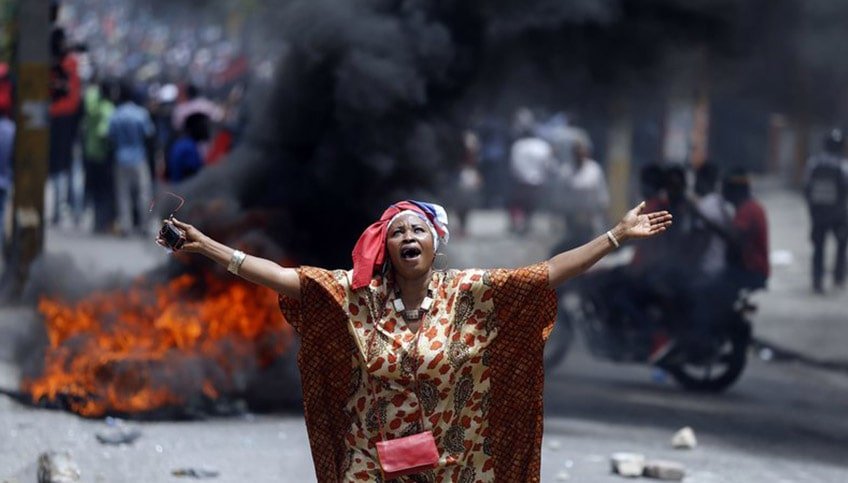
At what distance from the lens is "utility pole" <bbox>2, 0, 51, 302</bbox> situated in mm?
10633

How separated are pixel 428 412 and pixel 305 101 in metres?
6.66

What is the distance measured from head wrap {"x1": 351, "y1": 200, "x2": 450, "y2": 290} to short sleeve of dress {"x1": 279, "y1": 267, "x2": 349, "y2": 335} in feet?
0.17

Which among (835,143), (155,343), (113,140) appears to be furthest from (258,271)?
(113,140)

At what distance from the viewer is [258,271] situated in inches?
170

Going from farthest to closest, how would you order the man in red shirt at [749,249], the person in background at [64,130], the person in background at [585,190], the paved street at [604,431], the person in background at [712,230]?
the person in background at [585,190]
the person in background at [64,130]
the person in background at [712,230]
the man in red shirt at [749,249]
the paved street at [604,431]

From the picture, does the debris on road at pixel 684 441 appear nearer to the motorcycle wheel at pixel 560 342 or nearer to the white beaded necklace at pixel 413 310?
the motorcycle wheel at pixel 560 342

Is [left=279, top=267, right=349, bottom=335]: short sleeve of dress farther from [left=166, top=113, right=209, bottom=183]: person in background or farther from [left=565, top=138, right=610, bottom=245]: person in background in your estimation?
[left=565, top=138, right=610, bottom=245]: person in background

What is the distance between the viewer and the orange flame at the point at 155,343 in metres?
7.95

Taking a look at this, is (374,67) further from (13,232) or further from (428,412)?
(428,412)

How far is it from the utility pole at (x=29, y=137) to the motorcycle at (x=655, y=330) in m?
3.74

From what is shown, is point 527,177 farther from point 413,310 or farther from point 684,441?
point 413,310

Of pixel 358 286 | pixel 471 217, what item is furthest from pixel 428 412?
pixel 471 217

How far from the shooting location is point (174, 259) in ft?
30.7

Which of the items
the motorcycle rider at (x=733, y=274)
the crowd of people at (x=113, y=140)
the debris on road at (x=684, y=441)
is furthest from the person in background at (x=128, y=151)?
the debris on road at (x=684, y=441)
